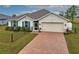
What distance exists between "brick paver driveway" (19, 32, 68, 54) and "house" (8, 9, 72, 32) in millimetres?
548

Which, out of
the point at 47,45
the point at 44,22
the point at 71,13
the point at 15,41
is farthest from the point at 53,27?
the point at 15,41

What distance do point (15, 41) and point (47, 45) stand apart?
1.88 m

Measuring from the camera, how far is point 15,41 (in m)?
12.9

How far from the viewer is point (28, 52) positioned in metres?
10.9

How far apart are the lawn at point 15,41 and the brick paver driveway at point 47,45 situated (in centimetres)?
33

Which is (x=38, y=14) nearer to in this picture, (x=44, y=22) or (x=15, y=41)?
(x=44, y=22)

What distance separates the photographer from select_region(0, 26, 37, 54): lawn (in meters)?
11.2

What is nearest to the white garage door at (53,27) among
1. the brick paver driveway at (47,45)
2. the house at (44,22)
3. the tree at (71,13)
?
the house at (44,22)

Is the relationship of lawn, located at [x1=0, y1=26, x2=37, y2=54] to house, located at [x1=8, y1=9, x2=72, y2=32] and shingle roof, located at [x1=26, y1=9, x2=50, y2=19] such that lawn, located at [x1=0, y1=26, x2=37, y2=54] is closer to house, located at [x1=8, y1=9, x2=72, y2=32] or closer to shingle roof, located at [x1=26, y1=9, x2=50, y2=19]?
house, located at [x1=8, y1=9, x2=72, y2=32]

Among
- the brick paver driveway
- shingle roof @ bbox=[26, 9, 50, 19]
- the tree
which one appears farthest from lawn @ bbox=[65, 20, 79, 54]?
shingle roof @ bbox=[26, 9, 50, 19]

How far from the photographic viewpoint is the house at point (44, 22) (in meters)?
14.6

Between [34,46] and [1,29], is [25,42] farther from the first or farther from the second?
[1,29]

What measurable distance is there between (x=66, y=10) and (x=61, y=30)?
64.0 inches

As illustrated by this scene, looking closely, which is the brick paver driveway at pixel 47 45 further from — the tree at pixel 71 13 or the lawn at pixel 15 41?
the tree at pixel 71 13
